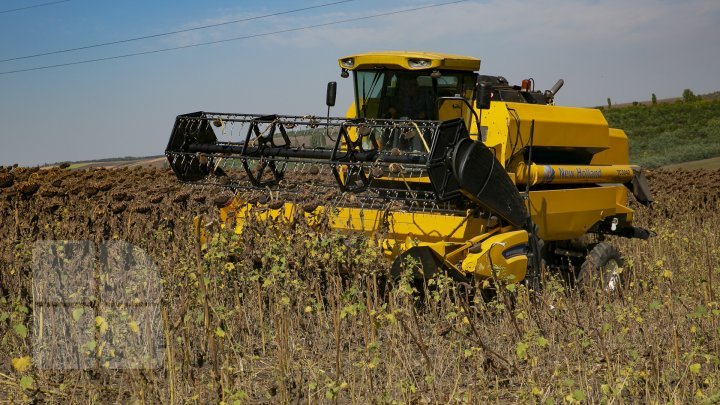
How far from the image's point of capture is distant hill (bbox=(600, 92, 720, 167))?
33062 mm

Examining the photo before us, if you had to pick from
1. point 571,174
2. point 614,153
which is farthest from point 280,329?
point 614,153


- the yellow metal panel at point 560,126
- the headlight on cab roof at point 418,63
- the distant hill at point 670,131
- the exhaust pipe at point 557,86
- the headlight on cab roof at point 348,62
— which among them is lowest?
the distant hill at point 670,131

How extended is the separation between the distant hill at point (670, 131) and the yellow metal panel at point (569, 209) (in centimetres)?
2295

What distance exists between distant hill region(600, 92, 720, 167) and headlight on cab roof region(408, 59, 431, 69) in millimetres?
24704

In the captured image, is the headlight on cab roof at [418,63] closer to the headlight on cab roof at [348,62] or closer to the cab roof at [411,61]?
the cab roof at [411,61]

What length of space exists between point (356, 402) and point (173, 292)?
2229 millimetres

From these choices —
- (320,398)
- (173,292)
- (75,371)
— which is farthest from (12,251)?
(320,398)

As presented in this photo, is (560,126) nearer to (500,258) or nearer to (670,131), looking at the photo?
(500,258)

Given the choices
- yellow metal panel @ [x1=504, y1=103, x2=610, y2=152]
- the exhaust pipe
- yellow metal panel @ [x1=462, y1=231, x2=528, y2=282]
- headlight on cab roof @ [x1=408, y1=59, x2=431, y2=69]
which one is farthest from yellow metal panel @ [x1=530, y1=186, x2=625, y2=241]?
headlight on cab roof @ [x1=408, y1=59, x2=431, y2=69]

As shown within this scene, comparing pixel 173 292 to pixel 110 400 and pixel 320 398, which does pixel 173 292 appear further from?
pixel 320 398

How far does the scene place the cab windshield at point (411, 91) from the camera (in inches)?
322

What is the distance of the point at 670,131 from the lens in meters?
41.8

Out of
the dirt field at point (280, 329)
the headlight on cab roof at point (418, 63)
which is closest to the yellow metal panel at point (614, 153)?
the dirt field at point (280, 329)

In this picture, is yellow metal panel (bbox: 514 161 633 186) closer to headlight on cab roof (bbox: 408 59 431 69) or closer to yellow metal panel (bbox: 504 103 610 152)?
yellow metal panel (bbox: 504 103 610 152)
